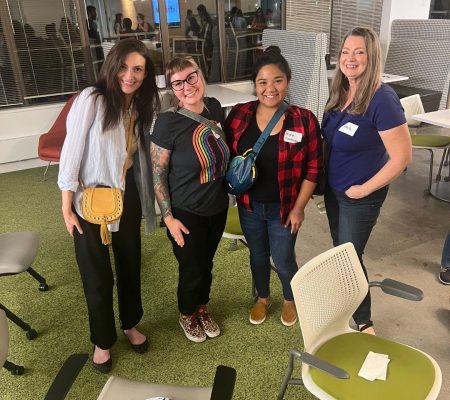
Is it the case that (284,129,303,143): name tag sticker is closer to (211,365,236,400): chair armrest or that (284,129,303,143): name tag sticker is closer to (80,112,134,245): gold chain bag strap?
(80,112,134,245): gold chain bag strap

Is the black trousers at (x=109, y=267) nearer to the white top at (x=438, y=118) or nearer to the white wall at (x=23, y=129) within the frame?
the white top at (x=438, y=118)

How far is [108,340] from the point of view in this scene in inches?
72.8

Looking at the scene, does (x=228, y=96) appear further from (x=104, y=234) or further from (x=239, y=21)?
(x=104, y=234)

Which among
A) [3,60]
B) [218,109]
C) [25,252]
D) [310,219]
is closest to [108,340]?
[25,252]

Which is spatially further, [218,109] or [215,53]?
[215,53]

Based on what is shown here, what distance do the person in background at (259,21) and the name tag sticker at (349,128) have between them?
4230 millimetres

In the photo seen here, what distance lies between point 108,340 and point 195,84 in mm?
1204

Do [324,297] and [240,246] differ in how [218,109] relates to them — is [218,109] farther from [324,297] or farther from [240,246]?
[240,246]

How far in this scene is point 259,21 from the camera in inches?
210

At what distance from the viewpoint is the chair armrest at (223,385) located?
1131 millimetres

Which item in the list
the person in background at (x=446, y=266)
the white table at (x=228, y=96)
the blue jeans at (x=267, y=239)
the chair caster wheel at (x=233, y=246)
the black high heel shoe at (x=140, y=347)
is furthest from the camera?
the white table at (x=228, y=96)

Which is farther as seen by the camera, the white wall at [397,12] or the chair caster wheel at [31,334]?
the white wall at [397,12]

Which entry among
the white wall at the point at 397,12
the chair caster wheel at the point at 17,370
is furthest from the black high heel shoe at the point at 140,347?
the white wall at the point at 397,12

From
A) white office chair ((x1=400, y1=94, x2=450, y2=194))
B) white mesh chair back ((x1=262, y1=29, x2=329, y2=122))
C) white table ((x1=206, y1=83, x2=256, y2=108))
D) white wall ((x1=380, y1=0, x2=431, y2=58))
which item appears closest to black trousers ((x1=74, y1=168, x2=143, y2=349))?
white table ((x1=206, y1=83, x2=256, y2=108))
